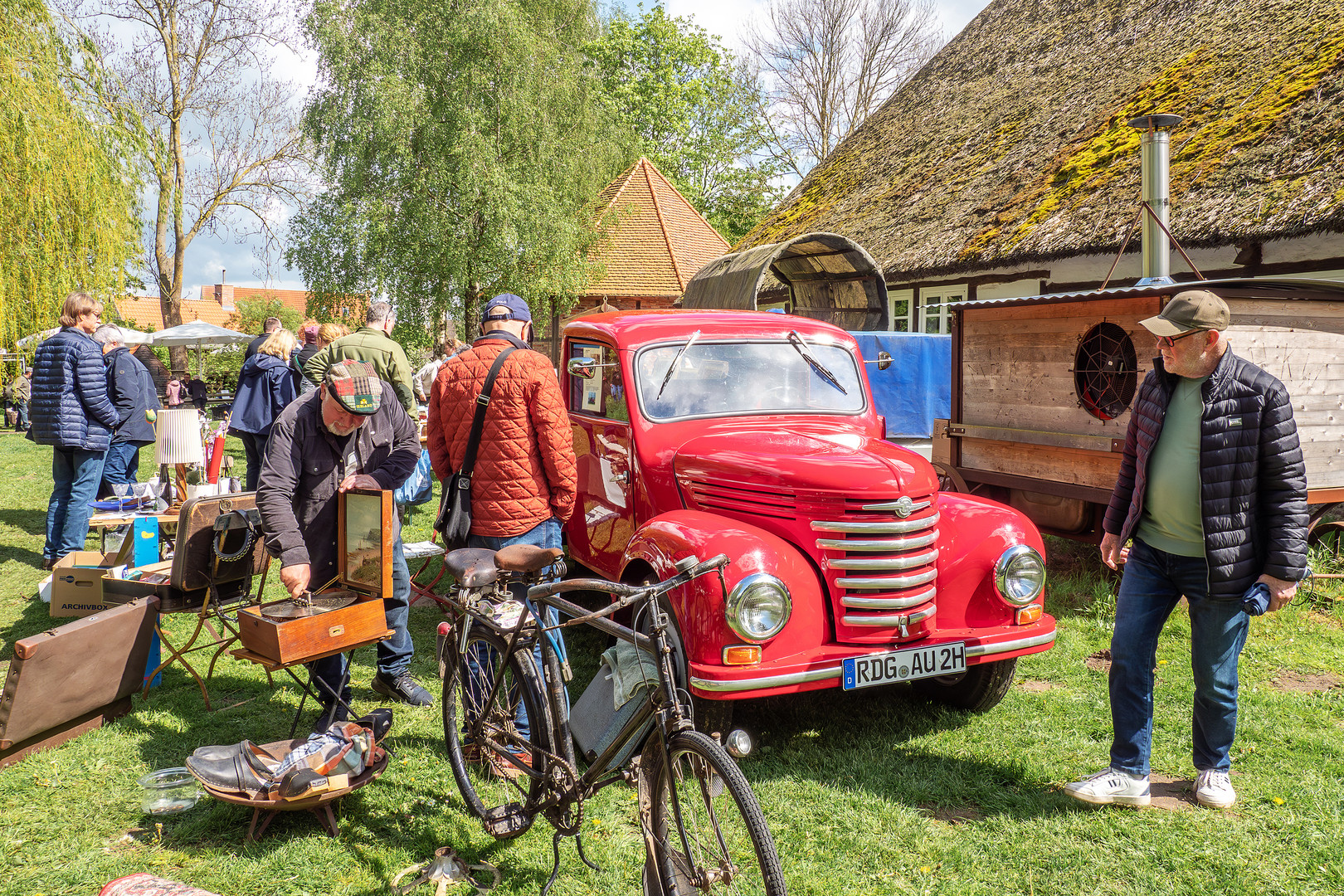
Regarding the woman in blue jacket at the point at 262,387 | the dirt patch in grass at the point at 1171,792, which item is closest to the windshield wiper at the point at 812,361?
the dirt patch in grass at the point at 1171,792

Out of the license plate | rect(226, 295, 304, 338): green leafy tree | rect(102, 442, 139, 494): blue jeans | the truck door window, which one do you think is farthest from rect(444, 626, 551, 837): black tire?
rect(226, 295, 304, 338): green leafy tree

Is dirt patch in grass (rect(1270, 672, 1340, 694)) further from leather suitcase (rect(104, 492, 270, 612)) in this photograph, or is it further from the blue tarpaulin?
the blue tarpaulin

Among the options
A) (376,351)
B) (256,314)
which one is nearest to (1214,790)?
(376,351)

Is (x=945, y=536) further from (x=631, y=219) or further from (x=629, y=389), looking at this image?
(x=631, y=219)

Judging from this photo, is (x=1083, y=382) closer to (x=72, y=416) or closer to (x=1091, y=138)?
(x=1091, y=138)

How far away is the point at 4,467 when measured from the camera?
1527 centimetres

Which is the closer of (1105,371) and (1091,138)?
(1105,371)

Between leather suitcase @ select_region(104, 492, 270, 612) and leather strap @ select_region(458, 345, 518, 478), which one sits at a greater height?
leather strap @ select_region(458, 345, 518, 478)

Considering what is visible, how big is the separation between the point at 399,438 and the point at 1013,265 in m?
9.49

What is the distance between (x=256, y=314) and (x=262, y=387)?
60.5 m

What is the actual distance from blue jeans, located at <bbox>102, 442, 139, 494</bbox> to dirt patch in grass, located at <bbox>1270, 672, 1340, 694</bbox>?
931 cm

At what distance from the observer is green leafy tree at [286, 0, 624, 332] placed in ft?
69.5

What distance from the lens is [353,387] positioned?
4.04 metres

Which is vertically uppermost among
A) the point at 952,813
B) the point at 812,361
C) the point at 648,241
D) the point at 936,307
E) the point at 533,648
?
the point at 648,241
